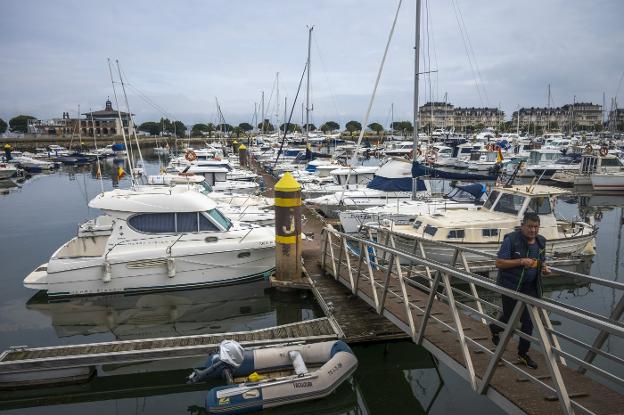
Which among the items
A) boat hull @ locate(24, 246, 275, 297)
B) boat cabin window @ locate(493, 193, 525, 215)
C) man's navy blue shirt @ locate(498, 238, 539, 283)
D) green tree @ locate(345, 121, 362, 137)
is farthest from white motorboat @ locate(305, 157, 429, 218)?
green tree @ locate(345, 121, 362, 137)

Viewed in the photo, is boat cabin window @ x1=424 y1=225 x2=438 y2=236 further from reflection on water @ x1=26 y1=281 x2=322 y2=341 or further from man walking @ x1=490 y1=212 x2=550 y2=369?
man walking @ x1=490 y1=212 x2=550 y2=369

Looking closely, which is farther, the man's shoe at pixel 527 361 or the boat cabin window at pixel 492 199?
the boat cabin window at pixel 492 199

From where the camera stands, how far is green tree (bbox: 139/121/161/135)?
11212cm

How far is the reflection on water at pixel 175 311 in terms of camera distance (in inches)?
420

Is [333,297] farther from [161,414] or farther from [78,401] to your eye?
[78,401]

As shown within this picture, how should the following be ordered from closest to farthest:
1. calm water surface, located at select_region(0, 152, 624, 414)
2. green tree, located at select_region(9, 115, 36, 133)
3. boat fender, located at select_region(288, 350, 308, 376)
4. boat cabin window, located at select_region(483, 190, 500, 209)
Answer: boat fender, located at select_region(288, 350, 308, 376) < calm water surface, located at select_region(0, 152, 624, 414) < boat cabin window, located at select_region(483, 190, 500, 209) < green tree, located at select_region(9, 115, 36, 133)

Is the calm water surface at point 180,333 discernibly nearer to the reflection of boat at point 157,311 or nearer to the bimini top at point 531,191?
the reflection of boat at point 157,311

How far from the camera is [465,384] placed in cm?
790

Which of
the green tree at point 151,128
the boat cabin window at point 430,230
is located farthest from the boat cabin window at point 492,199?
the green tree at point 151,128

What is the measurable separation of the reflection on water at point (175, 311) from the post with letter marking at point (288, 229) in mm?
917

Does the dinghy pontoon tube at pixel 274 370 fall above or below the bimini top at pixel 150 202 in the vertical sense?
below

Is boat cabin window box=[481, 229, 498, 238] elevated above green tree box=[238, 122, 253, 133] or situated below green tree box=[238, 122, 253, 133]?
below

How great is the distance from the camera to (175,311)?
1149 cm

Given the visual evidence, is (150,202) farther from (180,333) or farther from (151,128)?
(151,128)
